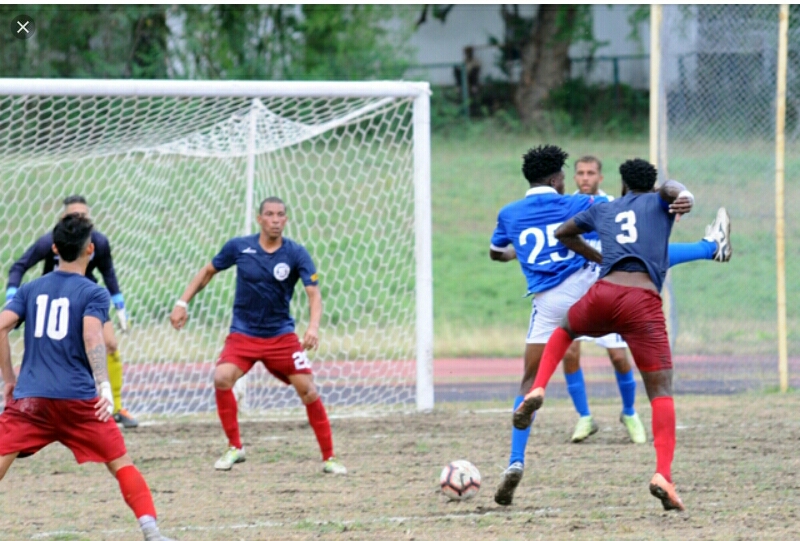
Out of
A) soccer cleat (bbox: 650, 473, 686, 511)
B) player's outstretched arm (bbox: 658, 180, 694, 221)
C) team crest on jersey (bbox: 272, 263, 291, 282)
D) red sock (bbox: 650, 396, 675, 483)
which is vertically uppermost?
player's outstretched arm (bbox: 658, 180, 694, 221)

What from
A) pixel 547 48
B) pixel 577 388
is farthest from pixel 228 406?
pixel 547 48

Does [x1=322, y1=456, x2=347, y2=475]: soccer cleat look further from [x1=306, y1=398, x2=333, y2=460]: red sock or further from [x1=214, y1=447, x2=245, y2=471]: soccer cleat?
[x1=214, y1=447, x2=245, y2=471]: soccer cleat

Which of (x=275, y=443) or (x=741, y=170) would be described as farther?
(x=741, y=170)

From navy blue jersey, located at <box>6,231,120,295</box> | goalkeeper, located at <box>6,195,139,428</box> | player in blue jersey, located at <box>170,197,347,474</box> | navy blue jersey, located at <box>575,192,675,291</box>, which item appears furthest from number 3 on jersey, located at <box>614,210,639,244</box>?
navy blue jersey, located at <box>6,231,120,295</box>

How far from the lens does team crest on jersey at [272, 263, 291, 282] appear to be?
802 cm

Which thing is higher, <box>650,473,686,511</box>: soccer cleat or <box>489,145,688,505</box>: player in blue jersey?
<box>489,145,688,505</box>: player in blue jersey

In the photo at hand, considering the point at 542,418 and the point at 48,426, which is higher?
the point at 48,426

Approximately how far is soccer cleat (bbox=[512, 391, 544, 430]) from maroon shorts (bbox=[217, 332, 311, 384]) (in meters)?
2.09

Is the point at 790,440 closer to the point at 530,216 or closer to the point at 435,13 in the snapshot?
the point at 530,216

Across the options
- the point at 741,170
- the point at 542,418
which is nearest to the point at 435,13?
the point at 741,170

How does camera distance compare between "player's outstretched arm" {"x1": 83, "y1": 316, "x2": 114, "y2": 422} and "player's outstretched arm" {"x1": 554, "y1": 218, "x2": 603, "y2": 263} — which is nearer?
"player's outstretched arm" {"x1": 83, "y1": 316, "x2": 114, "y2": 422}

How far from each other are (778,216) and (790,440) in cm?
347

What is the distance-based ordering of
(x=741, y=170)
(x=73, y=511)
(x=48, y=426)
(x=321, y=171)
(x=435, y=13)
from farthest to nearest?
(x=435, y=13), (x=321, y=171), (x=741, y=170), (x=73, y=511), (x=48, y=426)

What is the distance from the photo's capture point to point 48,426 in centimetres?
546
